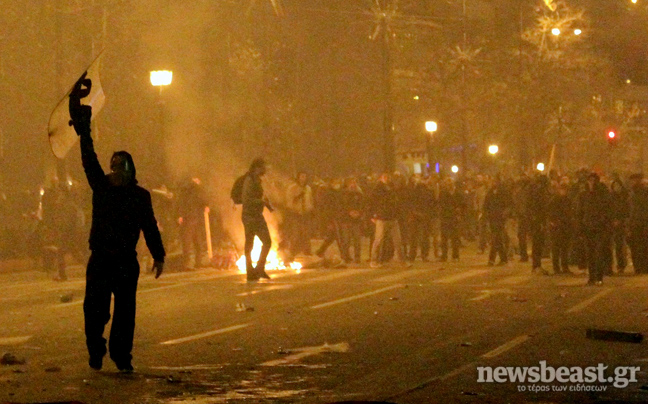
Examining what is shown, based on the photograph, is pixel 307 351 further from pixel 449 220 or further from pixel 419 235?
pixel 419 235

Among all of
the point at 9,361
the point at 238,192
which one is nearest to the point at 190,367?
the point at 9,361

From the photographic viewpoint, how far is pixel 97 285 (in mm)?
8406

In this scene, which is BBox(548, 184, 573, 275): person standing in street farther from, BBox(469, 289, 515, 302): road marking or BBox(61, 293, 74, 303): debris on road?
BBox(61, 293, 74, 303): debris on road

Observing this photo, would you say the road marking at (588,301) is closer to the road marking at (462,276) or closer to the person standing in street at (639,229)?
the road marking at (462,276)

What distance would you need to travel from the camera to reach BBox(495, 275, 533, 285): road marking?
55.3ft

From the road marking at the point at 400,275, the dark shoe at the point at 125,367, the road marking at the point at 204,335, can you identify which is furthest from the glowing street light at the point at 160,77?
the dark shoe at the point at 125,367

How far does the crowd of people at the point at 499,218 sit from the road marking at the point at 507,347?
21.5 ft

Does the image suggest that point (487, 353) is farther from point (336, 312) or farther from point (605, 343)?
point (336, 312)

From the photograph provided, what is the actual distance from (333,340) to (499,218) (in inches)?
436

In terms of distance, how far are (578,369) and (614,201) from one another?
10204 mm

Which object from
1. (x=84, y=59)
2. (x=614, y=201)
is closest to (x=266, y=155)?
(x=84, y=59)

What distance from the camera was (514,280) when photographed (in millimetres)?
17438

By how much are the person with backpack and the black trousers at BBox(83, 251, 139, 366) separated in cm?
841

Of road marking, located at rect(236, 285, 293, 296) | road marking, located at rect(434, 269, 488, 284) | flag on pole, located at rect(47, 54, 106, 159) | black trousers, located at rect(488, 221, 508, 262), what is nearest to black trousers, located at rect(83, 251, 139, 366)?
flag on pole, located at rect(47, 54, 106, 159)
